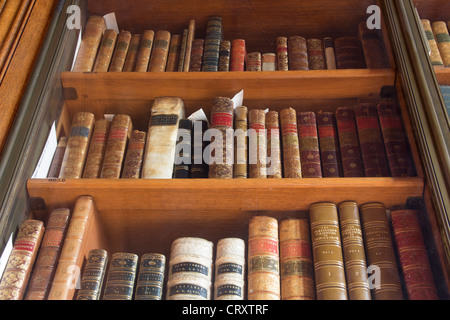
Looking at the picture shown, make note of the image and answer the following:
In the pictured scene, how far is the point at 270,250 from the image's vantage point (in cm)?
119

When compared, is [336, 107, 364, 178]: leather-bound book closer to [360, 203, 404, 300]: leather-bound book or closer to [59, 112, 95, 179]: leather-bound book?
[360, 203, 404, 300]: leather-bound book

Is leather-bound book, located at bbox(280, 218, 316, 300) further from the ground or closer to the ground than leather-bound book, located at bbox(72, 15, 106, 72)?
closer to the ground

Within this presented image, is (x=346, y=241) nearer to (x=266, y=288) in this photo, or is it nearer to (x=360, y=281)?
(x=360, y=281)

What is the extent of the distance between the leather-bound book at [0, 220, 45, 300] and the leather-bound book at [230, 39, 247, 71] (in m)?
0.76

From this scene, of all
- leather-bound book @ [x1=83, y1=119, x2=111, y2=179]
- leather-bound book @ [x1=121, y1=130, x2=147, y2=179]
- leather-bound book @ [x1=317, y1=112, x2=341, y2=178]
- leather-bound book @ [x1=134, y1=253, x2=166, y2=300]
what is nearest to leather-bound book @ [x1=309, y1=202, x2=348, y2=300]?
leather-bound book @ [x1=317, y1=112, x2=341, y2=178]

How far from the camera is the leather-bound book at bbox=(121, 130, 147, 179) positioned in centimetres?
133

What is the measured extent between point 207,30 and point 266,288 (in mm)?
939

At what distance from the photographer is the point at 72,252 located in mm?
1174

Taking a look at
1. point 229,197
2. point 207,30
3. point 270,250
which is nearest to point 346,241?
point 270,250

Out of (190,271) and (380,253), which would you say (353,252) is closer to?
(380,253)

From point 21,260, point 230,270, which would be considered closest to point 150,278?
point 230,270

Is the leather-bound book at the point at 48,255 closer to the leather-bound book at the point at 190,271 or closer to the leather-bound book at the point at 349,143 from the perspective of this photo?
the leather-bound book at the point at 190,271

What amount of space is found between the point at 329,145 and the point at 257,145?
20cm

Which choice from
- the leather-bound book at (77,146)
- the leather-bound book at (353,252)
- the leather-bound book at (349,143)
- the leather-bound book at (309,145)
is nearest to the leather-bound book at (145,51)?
the leather-bound book at (77,146)
